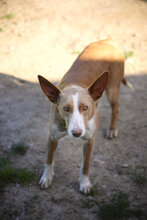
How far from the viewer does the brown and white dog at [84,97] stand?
2.80m

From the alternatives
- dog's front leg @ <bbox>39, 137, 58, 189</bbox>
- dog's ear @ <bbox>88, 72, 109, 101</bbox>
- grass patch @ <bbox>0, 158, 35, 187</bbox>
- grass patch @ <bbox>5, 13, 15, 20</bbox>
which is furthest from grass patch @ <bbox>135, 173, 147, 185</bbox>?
grass patch @ <bbox>5, 13, 15, 20</bbox>

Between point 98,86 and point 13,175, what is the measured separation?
193cm

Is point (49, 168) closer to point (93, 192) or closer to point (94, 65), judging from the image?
point (93, 192)

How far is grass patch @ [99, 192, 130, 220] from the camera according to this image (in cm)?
303

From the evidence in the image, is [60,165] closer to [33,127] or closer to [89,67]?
[33,127]

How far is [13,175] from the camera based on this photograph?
350cm

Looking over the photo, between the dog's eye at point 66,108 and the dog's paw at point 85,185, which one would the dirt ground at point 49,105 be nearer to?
the dog's paw at point 85,185

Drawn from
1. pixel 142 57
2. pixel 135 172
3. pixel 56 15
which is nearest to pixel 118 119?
pixel 135 172

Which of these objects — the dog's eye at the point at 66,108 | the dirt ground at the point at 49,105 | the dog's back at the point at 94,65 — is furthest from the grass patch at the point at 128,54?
the dog's eye at the point at 66,108

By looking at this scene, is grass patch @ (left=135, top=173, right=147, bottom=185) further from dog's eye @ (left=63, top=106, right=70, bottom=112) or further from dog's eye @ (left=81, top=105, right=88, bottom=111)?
dog's eye @ (left=63, top=106, right=70, bottom=112)

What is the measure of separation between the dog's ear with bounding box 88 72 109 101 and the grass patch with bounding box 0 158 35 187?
1.64m

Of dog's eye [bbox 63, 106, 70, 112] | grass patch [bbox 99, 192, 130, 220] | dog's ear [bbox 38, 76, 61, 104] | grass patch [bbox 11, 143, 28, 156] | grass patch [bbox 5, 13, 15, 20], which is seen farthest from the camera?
grass patch [bbox 5, 13, 15, 20]

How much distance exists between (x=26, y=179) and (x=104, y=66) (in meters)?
2.33

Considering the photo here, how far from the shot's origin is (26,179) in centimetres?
353
